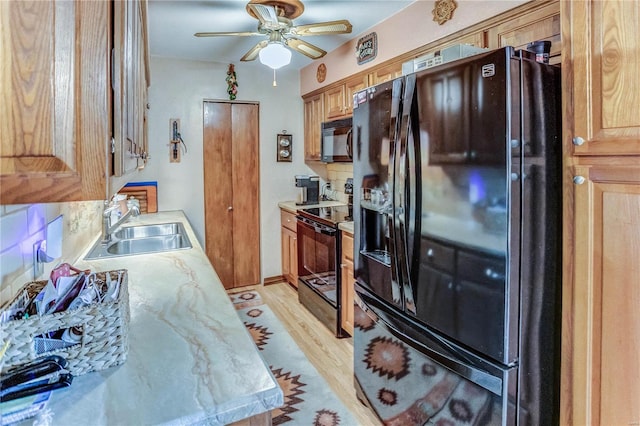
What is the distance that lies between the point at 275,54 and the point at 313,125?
1670 mm

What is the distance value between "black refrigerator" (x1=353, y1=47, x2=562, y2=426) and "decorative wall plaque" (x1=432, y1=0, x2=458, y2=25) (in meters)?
0.87

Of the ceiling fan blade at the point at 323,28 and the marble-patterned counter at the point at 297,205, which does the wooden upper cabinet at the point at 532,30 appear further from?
the marble-patterned counter at the point at 297,205

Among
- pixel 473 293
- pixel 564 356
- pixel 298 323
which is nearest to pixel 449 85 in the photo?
pixel 473 293

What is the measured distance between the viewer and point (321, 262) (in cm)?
321

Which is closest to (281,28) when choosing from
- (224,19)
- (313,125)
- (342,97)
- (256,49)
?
(256,49)

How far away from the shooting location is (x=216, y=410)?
30.4 inches

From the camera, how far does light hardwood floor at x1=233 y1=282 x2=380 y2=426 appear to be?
221cm

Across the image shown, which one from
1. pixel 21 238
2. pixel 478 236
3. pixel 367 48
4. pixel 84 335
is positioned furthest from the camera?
pixel 367 48

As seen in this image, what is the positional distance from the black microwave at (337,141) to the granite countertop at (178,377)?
1886 mm

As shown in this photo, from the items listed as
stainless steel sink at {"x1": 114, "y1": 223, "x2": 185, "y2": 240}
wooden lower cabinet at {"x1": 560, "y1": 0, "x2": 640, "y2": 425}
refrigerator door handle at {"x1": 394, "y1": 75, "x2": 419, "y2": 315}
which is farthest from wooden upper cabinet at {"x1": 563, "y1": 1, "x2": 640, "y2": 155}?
stainless steel sink at {"x1": 114, "y1": 223, "x2": 185, "y2": 240}

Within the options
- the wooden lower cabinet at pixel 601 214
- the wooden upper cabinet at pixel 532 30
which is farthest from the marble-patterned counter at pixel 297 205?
the wooden lower cabinet at pixel 601 214

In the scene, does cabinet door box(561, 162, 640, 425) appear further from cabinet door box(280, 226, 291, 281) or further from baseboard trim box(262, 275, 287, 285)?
baseboard trim box(262, 275, 287, 285)

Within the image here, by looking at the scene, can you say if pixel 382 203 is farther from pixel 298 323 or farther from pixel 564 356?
pixel 298 323

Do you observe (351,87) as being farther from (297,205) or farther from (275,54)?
(297,205)
